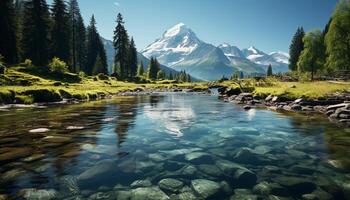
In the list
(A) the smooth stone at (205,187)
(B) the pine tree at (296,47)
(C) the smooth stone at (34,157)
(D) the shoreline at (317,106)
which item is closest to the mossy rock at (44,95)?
(D) the shoreline at (317,106)

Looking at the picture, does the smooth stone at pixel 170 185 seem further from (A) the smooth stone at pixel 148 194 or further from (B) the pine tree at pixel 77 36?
(B) the pine tree at pixel 77 36

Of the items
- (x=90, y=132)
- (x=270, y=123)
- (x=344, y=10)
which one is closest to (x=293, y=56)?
(x=344, y=10)

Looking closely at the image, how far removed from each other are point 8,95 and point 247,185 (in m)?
29.2

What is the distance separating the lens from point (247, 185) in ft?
27.9

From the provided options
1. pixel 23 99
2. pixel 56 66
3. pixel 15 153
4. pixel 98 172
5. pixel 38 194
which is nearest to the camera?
pixel 38 194

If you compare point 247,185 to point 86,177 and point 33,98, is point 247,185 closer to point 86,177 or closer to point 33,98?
point 86,177

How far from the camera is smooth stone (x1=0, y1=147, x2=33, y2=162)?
10.7 meters

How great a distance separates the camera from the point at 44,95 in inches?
1293

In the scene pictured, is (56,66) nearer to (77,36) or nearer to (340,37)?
(77,36)

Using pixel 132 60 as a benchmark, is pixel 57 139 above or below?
below

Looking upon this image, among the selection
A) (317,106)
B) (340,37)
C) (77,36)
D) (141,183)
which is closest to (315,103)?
(317,106)

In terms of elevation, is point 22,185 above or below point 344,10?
below

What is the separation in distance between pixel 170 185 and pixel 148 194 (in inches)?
36.7

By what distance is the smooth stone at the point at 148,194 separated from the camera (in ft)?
24.9
